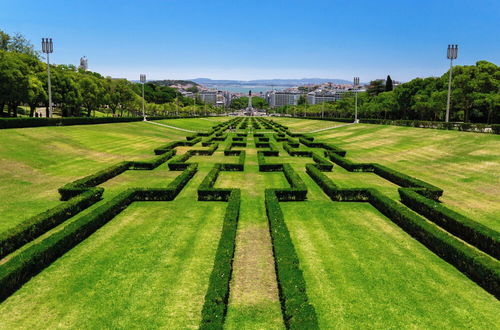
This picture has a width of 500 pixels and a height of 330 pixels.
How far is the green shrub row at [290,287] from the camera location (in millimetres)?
6401

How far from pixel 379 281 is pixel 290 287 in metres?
2.96

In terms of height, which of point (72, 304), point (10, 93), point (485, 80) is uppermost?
point (485, 80)

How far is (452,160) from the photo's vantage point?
26.0 meters

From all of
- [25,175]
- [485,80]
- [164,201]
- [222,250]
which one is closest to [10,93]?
[25,175]

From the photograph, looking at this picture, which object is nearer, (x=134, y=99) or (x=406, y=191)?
(x=406, y=191)

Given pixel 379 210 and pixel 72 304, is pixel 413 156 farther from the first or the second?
pixel 72 304

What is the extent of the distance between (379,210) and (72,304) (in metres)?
13.0

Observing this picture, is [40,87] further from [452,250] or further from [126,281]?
[452,250]

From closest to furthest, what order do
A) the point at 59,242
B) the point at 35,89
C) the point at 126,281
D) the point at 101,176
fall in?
1. the point at 126,281
2. the point at 59,242
3. the point at 101,176
4. the point at 35,89

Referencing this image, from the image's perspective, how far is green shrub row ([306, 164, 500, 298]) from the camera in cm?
843

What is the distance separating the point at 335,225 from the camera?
508 inches

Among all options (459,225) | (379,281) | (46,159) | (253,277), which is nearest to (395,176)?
(459,225)

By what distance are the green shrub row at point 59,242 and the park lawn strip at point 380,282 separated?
25.1 ft

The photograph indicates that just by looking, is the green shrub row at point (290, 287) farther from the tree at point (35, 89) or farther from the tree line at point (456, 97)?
the tree line at point (456, 97)
